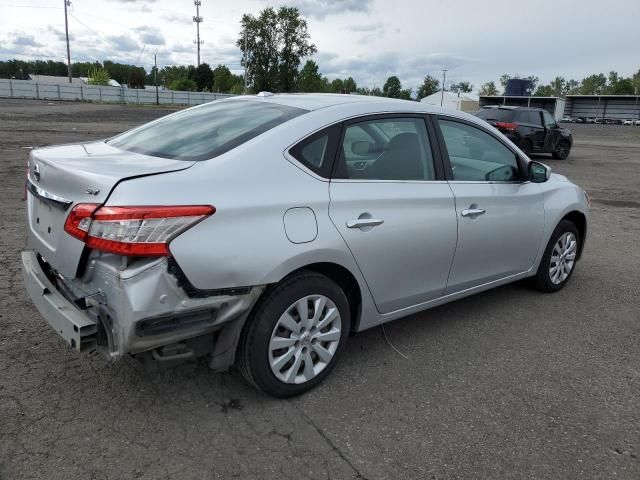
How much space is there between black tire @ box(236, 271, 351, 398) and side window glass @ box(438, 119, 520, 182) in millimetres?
1453

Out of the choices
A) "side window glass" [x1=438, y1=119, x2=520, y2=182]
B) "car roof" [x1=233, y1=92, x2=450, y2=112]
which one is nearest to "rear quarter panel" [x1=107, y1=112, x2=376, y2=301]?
"car roof" [x1=233, y1=92, x2=450, y2=112]

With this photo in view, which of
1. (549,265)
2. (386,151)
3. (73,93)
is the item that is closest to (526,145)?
(549,265)

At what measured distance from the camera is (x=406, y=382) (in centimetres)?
327

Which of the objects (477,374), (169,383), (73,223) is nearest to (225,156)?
(73,223)

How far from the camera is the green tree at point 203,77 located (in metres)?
101

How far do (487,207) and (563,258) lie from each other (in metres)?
1.48

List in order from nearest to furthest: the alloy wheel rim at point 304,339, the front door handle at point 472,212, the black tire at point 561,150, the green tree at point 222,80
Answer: the alloy wheel rim at point 304,339
the front door handle at point 472,212
the black tire at point 561,150
the green tree at point 222,80

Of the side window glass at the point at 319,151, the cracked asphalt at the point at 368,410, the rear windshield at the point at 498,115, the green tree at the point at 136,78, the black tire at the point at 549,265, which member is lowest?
the cracked asphalt at the point at 368,410

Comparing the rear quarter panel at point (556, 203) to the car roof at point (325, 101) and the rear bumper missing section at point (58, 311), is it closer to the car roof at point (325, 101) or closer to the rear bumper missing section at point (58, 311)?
the car roof at point (325, 101)

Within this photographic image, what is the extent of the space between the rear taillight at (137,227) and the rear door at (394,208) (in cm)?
87

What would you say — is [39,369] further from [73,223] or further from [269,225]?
[269,225]

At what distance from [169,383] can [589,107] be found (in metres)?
117

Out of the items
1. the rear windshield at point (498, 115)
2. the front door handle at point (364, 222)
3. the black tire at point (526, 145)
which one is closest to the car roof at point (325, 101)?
the front door handle at point (364, 222)

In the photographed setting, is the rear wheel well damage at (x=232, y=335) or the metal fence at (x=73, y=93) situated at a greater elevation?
the metal fence at (x=73, y=93)
